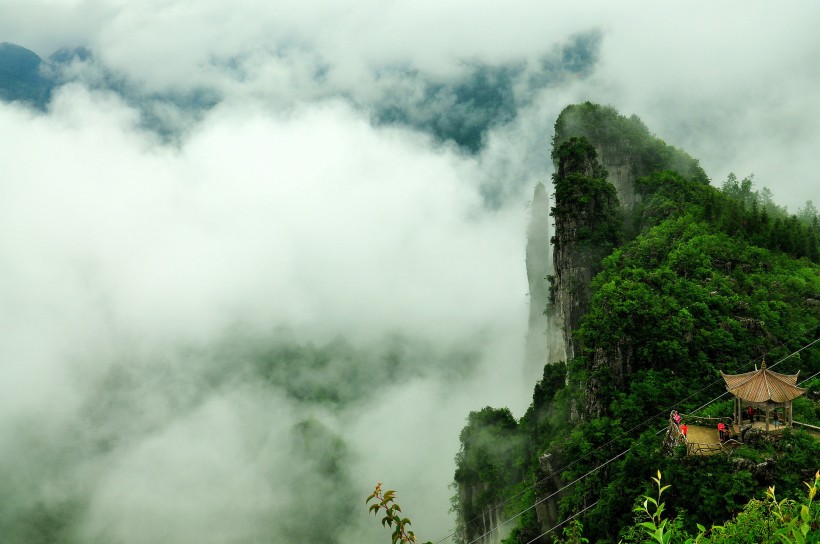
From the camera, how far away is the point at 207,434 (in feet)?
592

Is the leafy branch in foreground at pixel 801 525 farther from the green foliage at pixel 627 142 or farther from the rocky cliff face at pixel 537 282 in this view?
the rocky cliff face at pixel 537 282

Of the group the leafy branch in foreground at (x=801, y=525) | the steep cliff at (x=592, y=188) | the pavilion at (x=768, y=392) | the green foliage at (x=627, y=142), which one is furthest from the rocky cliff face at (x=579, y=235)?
the leafy branch in foreground at (x=801, y=525)

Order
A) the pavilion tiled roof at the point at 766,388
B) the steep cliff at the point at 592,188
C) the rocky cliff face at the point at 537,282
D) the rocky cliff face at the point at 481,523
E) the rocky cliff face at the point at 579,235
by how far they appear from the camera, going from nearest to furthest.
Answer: the pavilion tiled roof at the point at 766,388, the rocky cliff face at the point at 481,523, the rocky cliff face at the point at 579,235, the steep cliff at the point at 592,188, the rocky cliff face at the point at 537,282

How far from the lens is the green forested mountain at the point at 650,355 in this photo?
24.2 meters

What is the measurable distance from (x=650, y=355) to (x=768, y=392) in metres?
11.1

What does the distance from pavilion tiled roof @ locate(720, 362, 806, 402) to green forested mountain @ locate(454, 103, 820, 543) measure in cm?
129

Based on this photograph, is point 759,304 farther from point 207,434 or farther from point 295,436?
point 207,434

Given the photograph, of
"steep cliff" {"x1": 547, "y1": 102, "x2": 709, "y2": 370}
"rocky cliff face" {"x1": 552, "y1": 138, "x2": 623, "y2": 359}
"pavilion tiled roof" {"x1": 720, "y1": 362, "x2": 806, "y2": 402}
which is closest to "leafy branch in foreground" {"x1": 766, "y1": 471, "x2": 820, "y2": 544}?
"pavilion tiled roof" {"x1": 720, "y1": 362, "x2": 806, "y2": 402}

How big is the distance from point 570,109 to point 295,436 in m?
108

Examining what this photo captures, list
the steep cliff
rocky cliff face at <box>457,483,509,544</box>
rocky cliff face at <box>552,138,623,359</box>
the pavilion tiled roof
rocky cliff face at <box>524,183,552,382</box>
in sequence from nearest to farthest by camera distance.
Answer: the pavilion tiled roof < rocky cliff face at <box>457,483,509,544</box> < rocky cliff face at <box>552,138,623,359</box> < the steep cliff < rocky cliff face at <box>524,183,552,382</box>

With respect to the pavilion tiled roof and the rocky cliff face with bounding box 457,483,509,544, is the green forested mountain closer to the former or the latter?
the rocky cliff face with bounding box 457,483,509,544

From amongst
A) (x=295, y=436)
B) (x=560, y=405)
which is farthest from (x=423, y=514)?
(x=560, y=405)

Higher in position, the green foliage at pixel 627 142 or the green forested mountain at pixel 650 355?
the green foliage at pixel 627 142

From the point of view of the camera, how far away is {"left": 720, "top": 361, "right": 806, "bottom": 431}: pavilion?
22.9 metres
